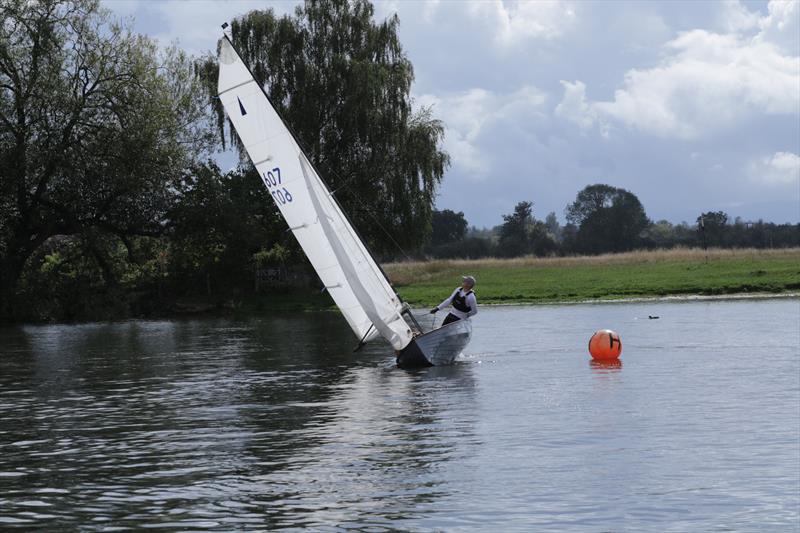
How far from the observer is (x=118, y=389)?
2697cm

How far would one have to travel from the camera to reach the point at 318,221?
29969 mm

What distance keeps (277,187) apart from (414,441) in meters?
13.4

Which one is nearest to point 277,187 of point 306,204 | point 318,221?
point 306,204

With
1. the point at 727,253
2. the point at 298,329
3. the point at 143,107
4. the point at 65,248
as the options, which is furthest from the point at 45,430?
the point at 727,253

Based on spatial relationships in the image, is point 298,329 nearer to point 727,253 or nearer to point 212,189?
point 212,189

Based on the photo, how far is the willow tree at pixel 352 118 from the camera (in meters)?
72.6

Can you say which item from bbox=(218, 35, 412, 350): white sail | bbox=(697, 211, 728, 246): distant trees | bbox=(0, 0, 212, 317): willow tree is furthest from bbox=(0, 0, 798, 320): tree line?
bbox=(697, 211, 728, 246): distant trees

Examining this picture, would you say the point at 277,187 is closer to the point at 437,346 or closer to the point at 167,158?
the point at 437,346

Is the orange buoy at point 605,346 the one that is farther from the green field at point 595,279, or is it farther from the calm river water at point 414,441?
the green field at point 595,279

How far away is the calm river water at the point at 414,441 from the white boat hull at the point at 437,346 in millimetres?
602

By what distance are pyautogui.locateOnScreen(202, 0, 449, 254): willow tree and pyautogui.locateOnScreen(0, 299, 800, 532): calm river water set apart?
38260 millimetres

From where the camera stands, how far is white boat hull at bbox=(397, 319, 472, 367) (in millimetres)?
29734

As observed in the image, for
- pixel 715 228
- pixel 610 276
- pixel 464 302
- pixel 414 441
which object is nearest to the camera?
pixel 414 441

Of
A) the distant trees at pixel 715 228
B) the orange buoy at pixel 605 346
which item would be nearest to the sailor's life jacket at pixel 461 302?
Answer: the orange buoy at pixel 605 346
